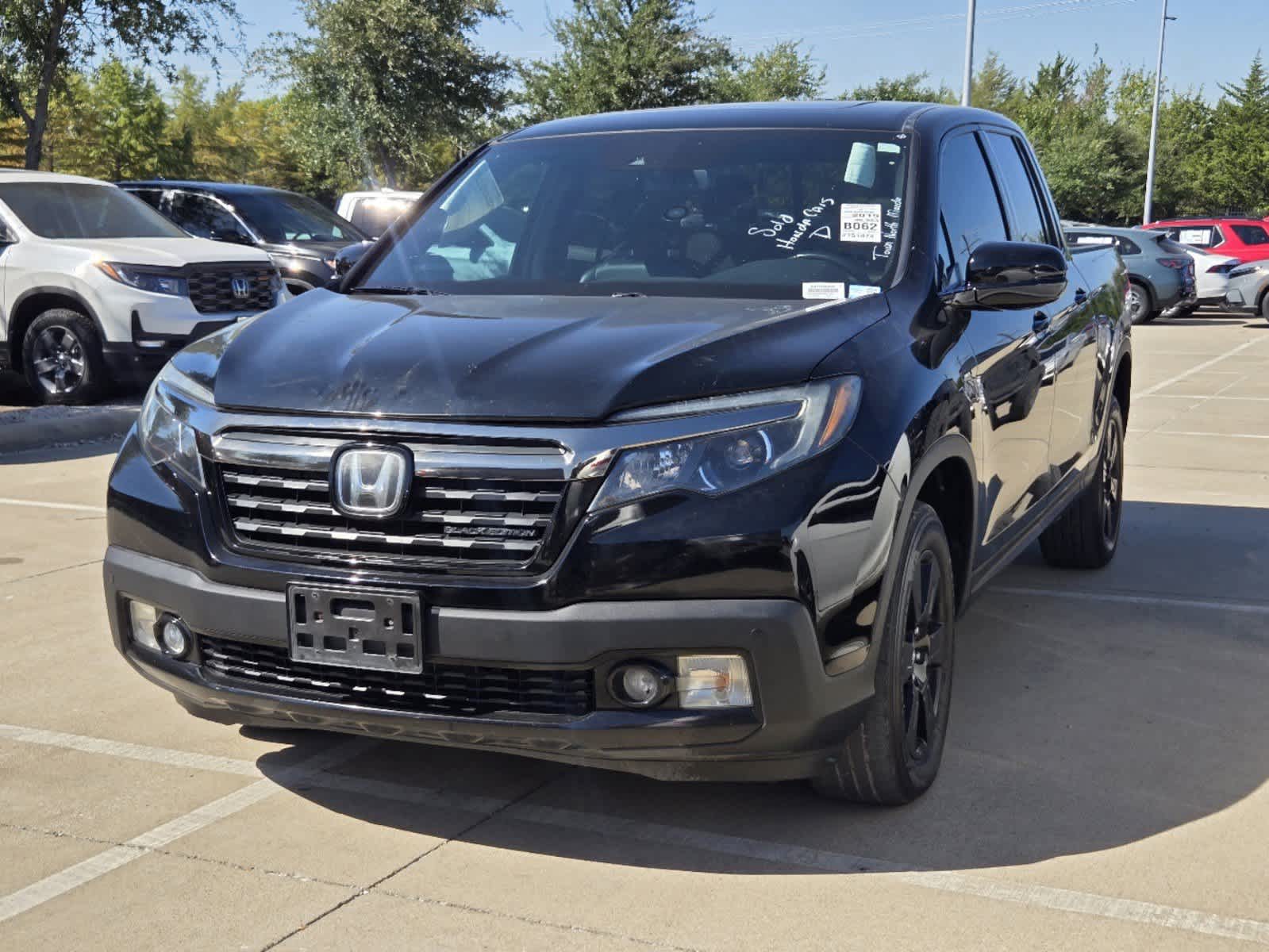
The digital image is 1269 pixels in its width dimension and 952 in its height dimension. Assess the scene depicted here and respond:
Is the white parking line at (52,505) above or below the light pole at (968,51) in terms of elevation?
below

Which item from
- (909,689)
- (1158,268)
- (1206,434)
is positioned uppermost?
(909,689)

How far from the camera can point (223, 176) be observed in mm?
83125

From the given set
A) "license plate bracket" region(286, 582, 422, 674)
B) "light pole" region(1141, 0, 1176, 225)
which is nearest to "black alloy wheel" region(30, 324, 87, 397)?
"license plate bracket" region(286, 582, 422, 674)

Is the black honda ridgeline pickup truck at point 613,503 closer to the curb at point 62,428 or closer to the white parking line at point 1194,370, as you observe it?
the curb at point 62,428

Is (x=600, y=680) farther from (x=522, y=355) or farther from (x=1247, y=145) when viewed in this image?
(x=1247, y=145)

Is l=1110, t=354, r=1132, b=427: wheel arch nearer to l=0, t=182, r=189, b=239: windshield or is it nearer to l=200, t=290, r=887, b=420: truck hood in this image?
l=200, t=290, r=887, b=420: truck hood

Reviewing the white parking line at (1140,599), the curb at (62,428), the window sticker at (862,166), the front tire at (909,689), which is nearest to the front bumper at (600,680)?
the front tire at (909,689)

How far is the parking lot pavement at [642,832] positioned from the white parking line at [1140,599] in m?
0.48

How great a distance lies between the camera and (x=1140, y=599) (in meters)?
6.11

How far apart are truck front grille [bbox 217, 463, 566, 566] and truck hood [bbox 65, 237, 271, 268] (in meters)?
9.09

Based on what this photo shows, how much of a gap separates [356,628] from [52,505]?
545 centimetres

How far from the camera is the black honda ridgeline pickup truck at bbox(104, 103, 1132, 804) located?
10.5ft

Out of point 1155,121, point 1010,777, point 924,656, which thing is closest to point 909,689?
point 924,656

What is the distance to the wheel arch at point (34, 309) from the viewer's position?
11.9 meters
